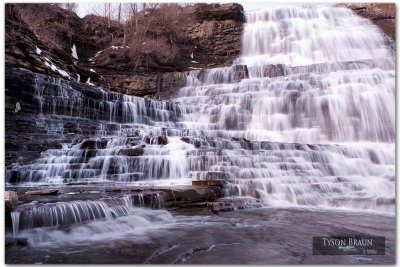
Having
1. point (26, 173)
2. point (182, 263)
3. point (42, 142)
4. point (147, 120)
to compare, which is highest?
point (147, 120)

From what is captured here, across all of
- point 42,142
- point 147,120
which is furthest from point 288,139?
point 42,142

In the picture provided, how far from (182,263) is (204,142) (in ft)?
15.2

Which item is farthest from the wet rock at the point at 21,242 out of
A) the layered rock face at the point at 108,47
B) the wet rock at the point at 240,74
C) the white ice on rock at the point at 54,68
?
the wet rock at the point at 240,74

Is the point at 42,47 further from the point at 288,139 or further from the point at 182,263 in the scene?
the point at 182,263

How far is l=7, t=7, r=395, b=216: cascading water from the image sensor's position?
6.04m

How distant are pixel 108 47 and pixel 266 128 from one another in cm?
942

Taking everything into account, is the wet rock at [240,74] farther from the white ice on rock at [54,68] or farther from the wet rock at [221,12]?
the wet rock at [221,12]

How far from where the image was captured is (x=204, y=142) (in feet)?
24.1

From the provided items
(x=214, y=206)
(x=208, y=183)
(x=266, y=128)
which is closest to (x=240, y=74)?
(x=266, y=128)

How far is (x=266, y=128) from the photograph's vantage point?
1023 centimetres

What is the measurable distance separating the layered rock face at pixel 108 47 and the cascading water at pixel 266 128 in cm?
127

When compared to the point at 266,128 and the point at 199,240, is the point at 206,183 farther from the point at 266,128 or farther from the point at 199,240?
the point at 266,128

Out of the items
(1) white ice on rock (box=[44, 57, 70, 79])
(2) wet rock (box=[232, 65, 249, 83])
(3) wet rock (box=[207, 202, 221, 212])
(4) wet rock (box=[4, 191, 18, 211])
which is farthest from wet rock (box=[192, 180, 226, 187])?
(2) wet rock (box=[232, 65, 249, 83])

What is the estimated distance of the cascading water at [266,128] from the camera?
604 cm
